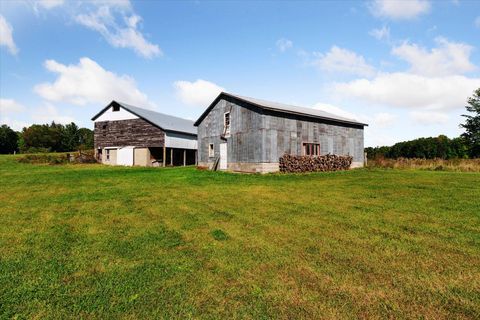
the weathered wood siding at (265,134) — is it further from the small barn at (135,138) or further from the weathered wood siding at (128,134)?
the weathered wood siding at (128,134)

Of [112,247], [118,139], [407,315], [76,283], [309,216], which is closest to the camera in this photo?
[407,315]

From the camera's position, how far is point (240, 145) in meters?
22.7

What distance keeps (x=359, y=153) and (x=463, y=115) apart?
164 feet

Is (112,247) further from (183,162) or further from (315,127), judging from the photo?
(183,162)

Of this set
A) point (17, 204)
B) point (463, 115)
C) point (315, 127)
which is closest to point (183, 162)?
point (315, 127)

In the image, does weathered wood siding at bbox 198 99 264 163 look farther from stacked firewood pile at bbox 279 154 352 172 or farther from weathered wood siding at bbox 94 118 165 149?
weathered wood siding at bbox 94 118 165 149

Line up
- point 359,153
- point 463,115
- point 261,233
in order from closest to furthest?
point 261,233
point 359,153
point 463,115

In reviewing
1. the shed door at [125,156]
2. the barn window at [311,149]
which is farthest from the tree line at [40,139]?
the barn window at [311,149]

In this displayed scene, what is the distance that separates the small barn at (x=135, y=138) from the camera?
3406cm

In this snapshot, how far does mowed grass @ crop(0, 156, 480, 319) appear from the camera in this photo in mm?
Result: 3293

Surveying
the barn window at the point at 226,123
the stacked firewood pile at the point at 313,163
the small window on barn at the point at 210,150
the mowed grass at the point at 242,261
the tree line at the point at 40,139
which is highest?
the tree line at the point at 40,139

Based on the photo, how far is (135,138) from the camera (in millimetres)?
34969

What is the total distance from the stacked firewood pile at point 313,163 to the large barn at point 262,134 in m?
0.62

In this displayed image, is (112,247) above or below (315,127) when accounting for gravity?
below
